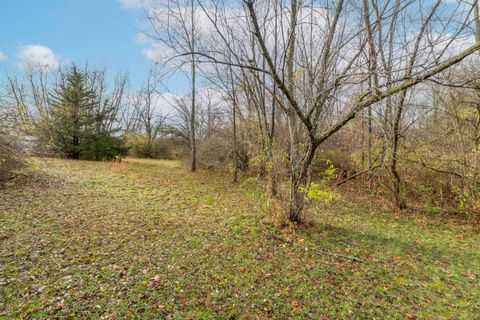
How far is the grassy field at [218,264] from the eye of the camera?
2328 mm

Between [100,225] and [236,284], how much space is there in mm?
2892

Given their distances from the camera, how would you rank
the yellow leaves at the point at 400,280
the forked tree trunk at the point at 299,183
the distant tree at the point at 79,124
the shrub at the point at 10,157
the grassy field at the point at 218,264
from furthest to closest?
the distant tree at the point at 79,124
the shrub at the point at 10,157
the forked tree trunk at the point at 299,183
the yellow leaves at the point at 400,280
the grassy field at the point at 218,264

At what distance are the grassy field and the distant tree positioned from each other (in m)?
8.82

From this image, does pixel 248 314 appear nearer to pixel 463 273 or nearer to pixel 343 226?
pixel 463 273

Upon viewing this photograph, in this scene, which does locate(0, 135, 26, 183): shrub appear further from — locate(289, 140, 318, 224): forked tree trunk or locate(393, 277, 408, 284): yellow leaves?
locate(393, 277, 408, 284): yellow leaves

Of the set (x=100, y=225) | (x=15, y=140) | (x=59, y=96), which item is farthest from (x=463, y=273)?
(x=59, y=96)

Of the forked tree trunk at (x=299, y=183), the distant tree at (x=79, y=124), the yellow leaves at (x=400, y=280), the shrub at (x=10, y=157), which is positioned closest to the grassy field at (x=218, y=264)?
the yellow leaves at (x=400, y=280)

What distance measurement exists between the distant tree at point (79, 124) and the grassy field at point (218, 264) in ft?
28.9

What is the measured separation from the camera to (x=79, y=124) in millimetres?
13961

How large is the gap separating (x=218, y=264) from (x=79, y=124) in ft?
47.2

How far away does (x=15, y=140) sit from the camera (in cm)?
643

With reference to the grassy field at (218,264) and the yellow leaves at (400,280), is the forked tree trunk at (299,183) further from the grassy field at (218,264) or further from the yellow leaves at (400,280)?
the yellow leaves at (400,280)

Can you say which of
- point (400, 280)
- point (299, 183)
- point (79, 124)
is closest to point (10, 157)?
point (299, 183)

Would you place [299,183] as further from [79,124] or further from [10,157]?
[79,124]
